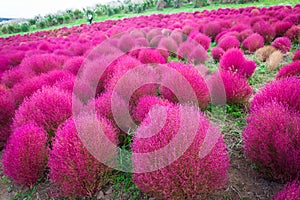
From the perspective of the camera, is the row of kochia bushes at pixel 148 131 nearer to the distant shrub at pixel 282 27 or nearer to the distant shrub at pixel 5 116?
the distant shrub at pixel 5 116

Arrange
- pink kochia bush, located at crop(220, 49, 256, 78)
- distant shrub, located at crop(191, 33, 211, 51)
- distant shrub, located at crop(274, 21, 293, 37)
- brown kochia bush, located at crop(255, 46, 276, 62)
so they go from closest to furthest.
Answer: pink kochia bush, located at crop(220, 49, 256, 78) < brown kochia bush, located at crop(255, 46, 276, 62) < distant shrub, located at crop(191, 33, 211, 51) < distant shrub, located at crop(274, 21, 293, 37)

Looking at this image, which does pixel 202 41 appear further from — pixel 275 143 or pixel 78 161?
pixel 78 161

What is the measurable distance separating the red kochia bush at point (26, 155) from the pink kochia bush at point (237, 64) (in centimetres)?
296

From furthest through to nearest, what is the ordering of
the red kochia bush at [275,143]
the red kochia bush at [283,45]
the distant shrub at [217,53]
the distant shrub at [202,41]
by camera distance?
1. the distant shrub at [202,41]
2. the red kochia bush at [283,45]
3. the distant shrub at [217,53]
4. the red kochia bush at [275,143]

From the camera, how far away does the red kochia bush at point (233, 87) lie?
2814 millimetres

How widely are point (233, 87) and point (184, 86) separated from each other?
2.20ft

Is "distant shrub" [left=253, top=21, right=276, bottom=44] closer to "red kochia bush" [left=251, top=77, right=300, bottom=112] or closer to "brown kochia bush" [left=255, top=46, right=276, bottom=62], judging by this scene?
"brown kochia bush" [left=255, top=46, right=276, bottom=62]

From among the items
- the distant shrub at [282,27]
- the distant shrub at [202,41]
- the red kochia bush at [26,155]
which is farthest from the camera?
the distant shrub at [282,27]

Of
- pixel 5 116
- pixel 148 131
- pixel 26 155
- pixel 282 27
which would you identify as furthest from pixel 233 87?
pixel 282 27

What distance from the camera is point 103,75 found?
3494mm

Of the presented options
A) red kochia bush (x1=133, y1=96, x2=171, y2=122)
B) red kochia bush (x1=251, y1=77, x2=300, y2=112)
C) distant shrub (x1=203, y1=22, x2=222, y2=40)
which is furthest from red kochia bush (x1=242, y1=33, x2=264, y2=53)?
red kochia bush (x1=133, y1=96, x2=171, y2=122)

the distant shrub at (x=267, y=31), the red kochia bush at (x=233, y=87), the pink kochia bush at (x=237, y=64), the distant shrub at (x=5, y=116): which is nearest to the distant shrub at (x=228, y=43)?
the distant shrub at (x=267, y=31)

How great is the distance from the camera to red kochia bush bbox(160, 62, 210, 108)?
2633 mm

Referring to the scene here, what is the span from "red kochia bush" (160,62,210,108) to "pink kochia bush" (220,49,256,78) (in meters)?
1.21
